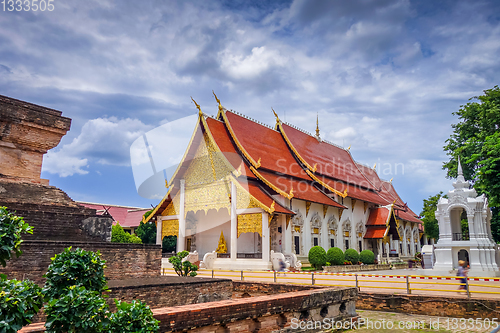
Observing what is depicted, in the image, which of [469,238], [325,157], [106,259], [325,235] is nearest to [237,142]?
[325,235]

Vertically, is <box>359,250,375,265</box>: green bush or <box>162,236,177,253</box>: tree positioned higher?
<box>162,236,177,253</box>: tree

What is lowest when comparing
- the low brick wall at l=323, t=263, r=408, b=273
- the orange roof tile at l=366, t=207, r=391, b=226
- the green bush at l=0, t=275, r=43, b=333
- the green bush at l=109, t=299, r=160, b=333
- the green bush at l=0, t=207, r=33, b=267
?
the low brick wall at l=323, t=263, r=408, b=273

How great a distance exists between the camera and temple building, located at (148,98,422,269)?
17.4m

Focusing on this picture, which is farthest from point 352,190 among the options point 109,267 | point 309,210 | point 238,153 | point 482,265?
point 109,267

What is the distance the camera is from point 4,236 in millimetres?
2600

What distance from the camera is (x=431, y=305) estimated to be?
7.45m

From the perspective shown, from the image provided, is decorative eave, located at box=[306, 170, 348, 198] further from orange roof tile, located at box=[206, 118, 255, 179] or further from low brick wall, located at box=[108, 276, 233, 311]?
low brick wall, located at box=[108, 276, 233, 311]

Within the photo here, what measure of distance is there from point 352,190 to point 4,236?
22.7m

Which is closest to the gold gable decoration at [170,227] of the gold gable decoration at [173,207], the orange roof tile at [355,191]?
the gold gable decoration at [173,207]

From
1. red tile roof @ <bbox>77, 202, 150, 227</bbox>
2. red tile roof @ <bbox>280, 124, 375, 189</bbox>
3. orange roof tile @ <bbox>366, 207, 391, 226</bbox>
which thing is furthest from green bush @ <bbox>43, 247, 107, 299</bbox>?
red tile roof @ <bbox>77, 202, 150, 227</bbox>

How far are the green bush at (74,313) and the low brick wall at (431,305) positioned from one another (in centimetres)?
675

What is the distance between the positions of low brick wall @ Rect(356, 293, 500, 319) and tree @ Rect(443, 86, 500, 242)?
23.1 feet

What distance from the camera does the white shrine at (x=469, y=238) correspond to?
42.6 ft

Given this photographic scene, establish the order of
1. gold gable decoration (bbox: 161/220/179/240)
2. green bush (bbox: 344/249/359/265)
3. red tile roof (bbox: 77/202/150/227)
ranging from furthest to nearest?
red tile roof (bbox: 77/202/150/227) < gold gable decoration (bbox: 161/220/179/240) < green bush (bbox: 344/249/359/265)
